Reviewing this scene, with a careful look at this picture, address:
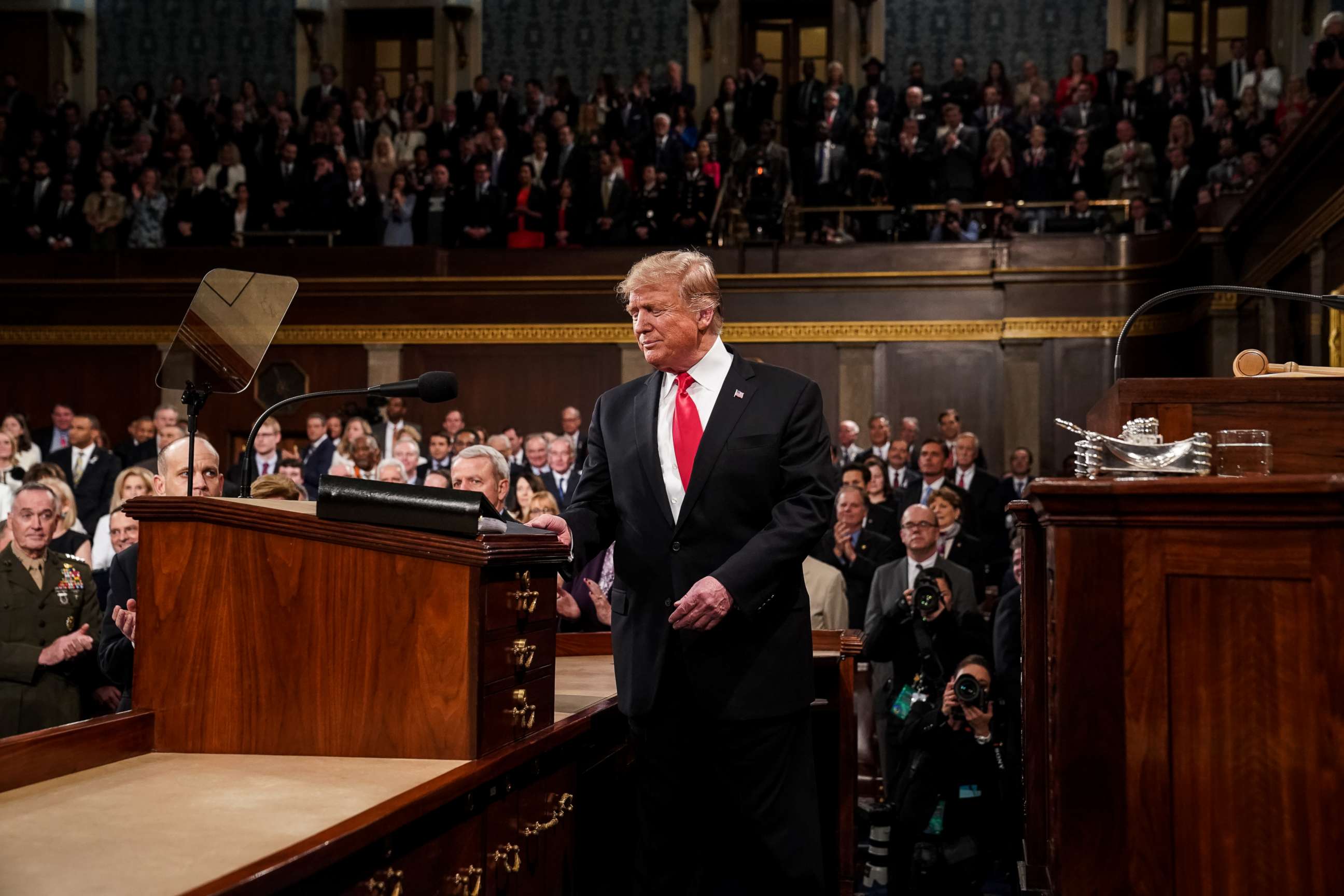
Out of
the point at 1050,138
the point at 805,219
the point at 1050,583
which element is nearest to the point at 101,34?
the point at 805,219

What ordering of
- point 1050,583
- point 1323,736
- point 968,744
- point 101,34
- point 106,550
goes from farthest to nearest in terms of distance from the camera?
point 101,34 < point 106,550 < point 968,744 < point 1050,583 < point 1323,736

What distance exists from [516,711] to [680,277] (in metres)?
0.84

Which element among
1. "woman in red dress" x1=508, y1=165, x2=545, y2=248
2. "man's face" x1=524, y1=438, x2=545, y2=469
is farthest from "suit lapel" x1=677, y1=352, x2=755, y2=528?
"woman in red dress" x1=508, y1=165, x2=545, y2=248

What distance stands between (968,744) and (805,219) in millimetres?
8296

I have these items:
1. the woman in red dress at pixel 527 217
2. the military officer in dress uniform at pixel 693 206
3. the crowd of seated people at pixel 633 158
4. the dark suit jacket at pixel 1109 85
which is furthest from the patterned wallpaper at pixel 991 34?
the woman in red dress at pixel 527 217

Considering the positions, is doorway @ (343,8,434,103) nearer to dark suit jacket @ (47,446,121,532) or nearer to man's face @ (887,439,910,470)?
dark suit jacket @ (47,446,121,532)

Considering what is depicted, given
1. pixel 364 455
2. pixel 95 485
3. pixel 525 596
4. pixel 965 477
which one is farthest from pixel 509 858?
pixel 95 485

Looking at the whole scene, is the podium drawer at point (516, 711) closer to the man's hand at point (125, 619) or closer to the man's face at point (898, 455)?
the man's hand at point (125, 619)

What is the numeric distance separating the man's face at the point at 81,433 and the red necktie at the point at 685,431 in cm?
650

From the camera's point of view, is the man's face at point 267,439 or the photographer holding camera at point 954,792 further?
the man's face at point 267,439

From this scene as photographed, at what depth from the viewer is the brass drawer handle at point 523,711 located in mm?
2301

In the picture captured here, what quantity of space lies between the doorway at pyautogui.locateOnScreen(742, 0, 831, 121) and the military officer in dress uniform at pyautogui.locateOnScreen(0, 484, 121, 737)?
12038 millimetres

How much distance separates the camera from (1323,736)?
68.9 inches

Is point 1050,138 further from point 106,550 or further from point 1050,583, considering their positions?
point 1050,583
